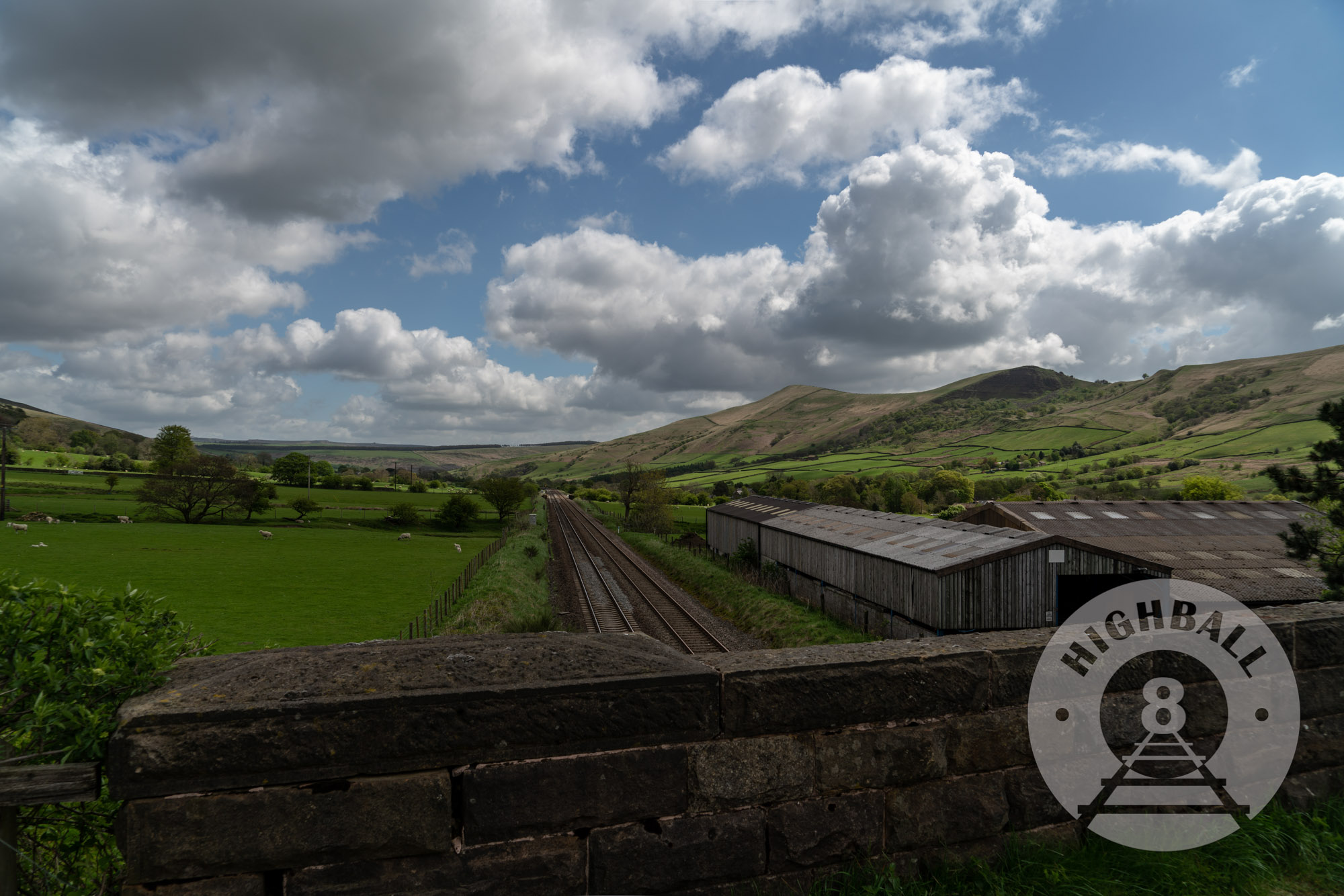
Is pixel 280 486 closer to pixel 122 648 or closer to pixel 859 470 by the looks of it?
pixel 122 648

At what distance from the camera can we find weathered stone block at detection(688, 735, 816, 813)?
94.2 inches

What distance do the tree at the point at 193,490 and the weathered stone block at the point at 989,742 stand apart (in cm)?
7403

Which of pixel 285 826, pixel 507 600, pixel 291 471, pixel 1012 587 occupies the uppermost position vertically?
pixel 285 826

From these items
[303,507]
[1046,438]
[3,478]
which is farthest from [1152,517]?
[1046,438]

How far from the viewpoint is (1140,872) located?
278 centimetres

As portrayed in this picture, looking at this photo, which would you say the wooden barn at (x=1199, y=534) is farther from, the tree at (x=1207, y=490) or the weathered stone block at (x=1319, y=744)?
the tree at (x=1207, y=490)

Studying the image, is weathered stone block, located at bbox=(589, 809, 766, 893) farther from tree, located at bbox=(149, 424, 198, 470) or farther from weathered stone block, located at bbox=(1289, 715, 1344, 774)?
tree, located at bbox=(149, 424, 198, 470)

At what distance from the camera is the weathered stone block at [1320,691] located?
342cm

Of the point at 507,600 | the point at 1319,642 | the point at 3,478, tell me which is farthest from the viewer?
the point at 3,478

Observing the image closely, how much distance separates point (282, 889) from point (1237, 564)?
120 feet

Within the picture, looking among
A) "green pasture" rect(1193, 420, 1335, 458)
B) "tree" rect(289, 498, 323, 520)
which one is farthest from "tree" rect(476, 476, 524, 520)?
"green pasture" rect(1193, 420, 1335, 458)

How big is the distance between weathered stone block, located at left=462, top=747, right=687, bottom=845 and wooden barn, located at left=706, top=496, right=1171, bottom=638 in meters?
17.6

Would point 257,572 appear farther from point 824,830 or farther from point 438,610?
point 824,830

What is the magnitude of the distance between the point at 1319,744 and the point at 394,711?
482 centimetres
